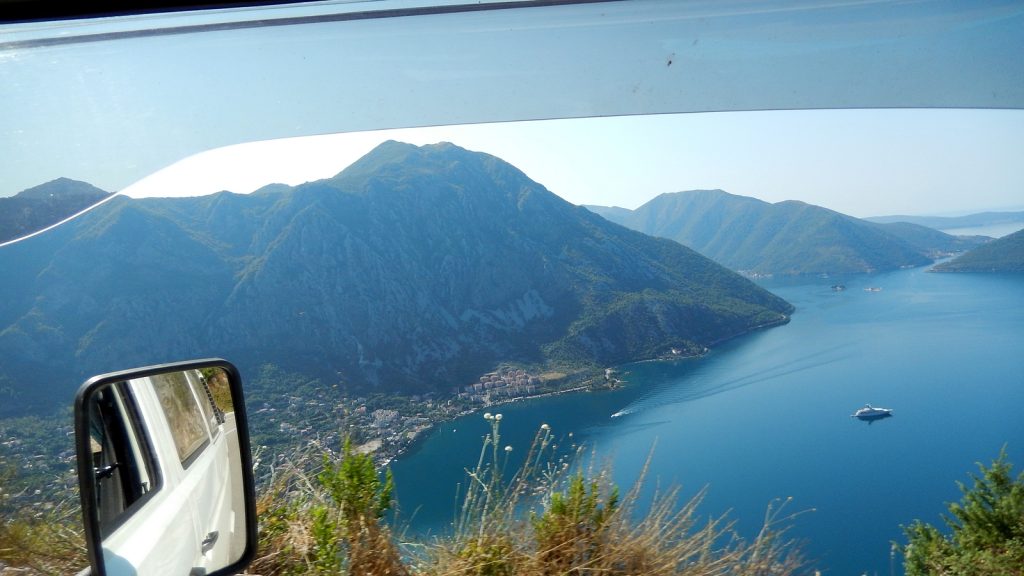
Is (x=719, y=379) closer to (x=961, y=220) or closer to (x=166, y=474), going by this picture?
(x=961, y=220)

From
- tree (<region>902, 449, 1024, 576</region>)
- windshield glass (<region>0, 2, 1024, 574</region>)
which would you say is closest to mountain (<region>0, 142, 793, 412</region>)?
windshield glass (<region>0, 2, 1024, 574</region>)

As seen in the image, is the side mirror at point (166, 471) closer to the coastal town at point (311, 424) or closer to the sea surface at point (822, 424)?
the coastal town at point (311, 424)

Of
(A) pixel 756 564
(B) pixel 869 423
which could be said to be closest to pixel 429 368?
(A) pixel 756 564

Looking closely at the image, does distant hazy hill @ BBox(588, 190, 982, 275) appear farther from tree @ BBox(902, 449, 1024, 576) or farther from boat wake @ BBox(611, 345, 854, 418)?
tree @ BBox(902, 449, 1024, 576)

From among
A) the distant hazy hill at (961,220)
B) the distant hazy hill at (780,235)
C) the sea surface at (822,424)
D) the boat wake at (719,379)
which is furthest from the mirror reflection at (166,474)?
the distant hazy hill at (961,220)

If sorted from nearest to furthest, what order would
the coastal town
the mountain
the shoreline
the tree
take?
the coastal town → the mountain → the tree → the shoreline

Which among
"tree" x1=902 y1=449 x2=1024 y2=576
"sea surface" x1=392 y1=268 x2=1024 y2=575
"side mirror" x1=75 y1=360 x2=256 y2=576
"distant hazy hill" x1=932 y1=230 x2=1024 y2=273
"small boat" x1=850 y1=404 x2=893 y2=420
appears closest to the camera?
"side mirror" x1=75 y1=360 x2=256 y2=576

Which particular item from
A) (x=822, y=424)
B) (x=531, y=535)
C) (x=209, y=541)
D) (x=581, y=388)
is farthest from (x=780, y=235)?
(x=209, y=541)
